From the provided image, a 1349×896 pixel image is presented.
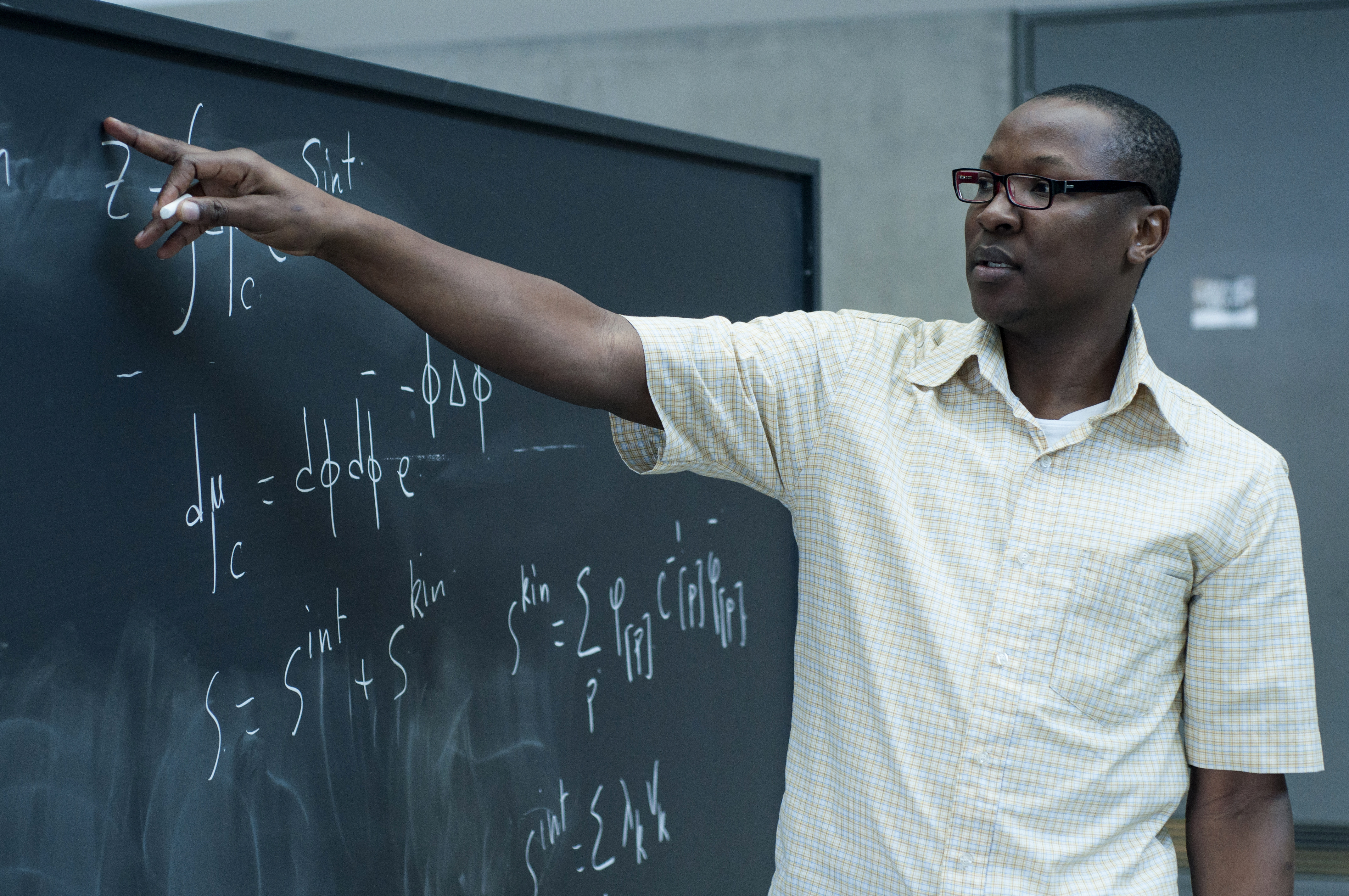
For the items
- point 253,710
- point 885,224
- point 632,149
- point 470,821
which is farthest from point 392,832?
point 885,224

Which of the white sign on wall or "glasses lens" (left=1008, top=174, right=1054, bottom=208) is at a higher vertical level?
the white sign on wall

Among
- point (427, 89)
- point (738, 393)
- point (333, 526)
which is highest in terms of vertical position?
point (427, 89)

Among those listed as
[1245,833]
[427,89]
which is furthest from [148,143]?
[1245,833]

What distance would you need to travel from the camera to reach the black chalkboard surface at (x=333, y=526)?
3.22 ft

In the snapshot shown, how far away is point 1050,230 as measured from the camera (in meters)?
1.10

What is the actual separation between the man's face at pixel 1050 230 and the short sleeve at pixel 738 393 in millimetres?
167

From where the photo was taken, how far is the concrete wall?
3.48 metres

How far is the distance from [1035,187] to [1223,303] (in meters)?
2.60

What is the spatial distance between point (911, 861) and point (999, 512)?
351 mm

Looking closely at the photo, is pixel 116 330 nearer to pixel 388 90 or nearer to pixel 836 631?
pixel 388 90

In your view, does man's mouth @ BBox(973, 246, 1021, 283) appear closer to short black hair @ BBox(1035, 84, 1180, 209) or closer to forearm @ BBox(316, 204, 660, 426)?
short black hair @ BBox(1035, 84, 1180, 209)

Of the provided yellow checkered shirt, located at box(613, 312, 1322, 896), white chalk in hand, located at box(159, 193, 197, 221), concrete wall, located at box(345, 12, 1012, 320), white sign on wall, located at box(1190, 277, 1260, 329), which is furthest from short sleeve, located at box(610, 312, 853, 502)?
white sign on wall, located at box(1190, 277, 1260, 329)

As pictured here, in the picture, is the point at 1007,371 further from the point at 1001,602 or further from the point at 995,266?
the point at 1001,602

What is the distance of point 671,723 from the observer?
1.75m
